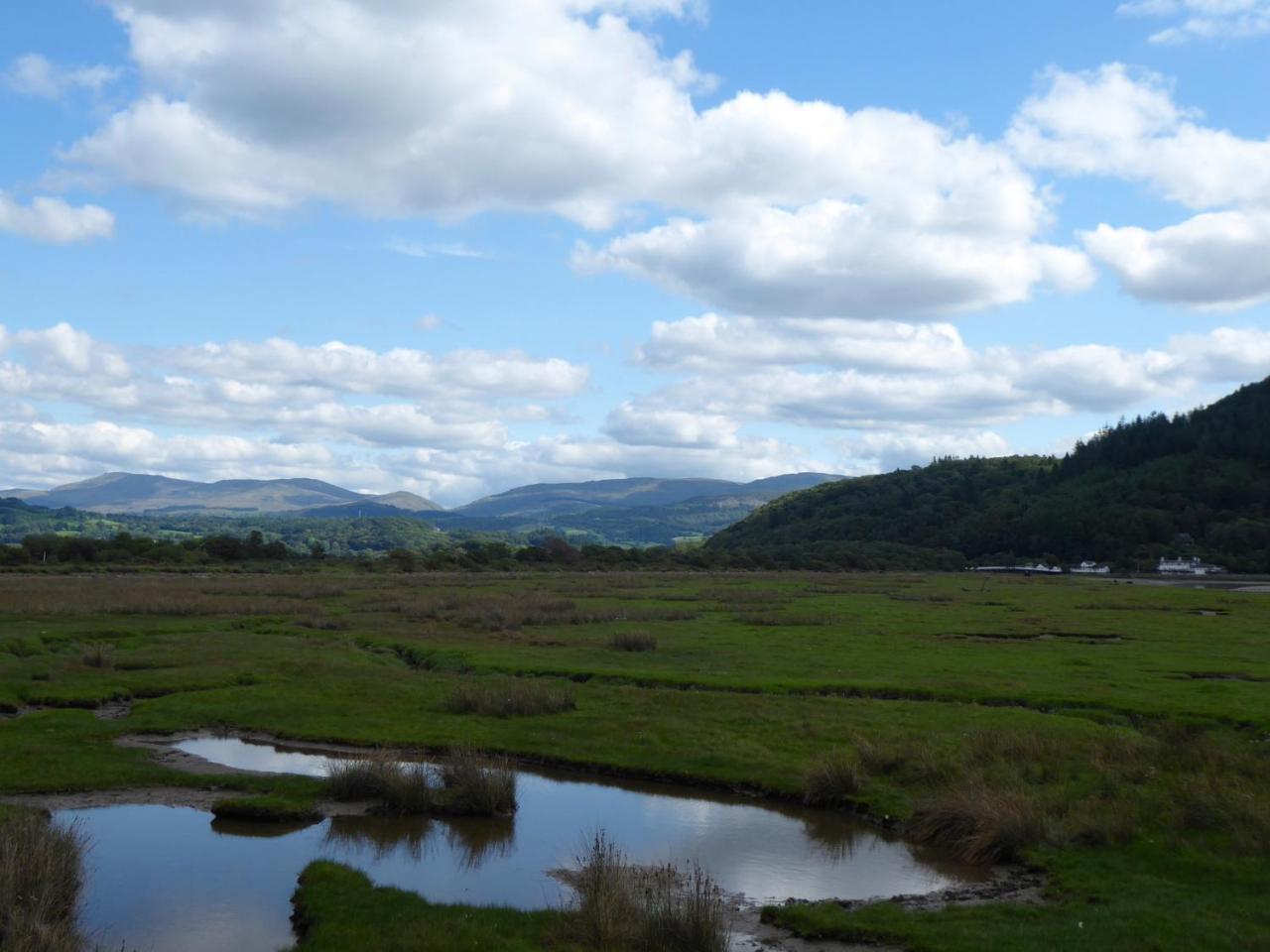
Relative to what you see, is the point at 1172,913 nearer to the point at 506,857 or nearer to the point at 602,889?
the point at 602,889

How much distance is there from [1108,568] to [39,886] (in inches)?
7551

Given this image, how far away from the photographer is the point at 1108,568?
181 meters

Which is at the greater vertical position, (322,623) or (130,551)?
(130,551)

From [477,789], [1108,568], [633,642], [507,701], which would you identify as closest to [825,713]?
[507,701]

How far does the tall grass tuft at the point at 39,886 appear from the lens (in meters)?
12.6

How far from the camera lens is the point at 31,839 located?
1531 cm

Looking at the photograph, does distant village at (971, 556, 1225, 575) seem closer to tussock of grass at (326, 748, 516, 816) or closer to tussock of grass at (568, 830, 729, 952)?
tussock of grass at (326, 748, 516, 816)

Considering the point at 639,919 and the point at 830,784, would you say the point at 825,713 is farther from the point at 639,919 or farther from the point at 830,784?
the point at 639,919

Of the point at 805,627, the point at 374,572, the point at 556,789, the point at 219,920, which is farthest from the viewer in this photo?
the point at 374,572

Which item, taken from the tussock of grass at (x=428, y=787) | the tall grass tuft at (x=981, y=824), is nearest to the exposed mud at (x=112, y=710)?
the tussock of grass at (x=428, y=787)

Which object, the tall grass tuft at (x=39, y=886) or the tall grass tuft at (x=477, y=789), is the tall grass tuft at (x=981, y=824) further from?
the tall grass tuft at (x=39, y=886)

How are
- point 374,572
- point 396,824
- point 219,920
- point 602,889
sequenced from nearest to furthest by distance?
point 602,889 → point 219,920 → point 396,824 → point 374,572

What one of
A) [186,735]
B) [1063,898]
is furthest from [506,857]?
[186,735]

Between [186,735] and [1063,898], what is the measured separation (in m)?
24.8
